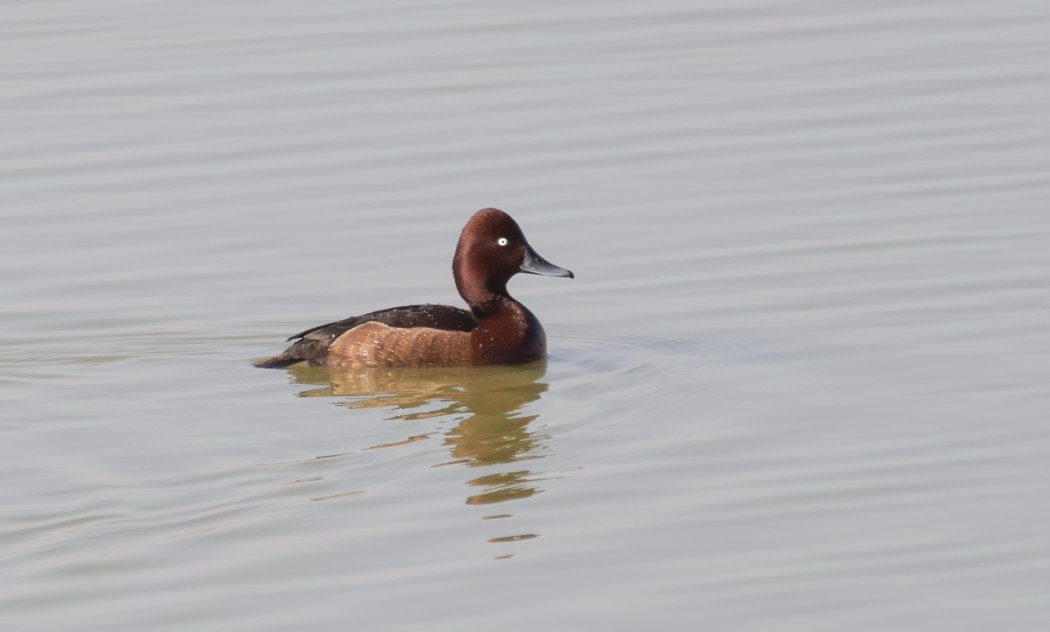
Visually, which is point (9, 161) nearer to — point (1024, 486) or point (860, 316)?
point (860, 316)

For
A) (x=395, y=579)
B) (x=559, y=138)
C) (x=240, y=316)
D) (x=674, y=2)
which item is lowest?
(x=395, y=579)

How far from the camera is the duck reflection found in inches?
324

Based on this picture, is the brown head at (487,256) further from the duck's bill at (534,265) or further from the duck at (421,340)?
the duck at (421,340)

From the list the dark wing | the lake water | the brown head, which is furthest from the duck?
the brown head

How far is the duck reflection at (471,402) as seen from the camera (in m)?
8.23

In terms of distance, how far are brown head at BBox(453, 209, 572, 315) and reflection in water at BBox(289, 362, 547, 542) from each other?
1.81ft

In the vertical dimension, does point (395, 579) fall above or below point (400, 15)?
below

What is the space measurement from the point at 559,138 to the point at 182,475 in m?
6.80

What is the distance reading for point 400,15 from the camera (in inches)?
744

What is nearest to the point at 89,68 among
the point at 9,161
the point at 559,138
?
the point at 9,161

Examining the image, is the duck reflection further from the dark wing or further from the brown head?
the brown head

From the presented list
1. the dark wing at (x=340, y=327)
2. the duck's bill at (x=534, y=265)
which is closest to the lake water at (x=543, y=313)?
the dark wing at (x=340, y=327)

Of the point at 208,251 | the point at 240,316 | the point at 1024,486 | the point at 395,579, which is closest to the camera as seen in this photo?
the point at 395,579

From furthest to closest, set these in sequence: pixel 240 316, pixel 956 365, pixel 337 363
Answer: pixel 240 316
pixel 337 363
pixel 956 365
